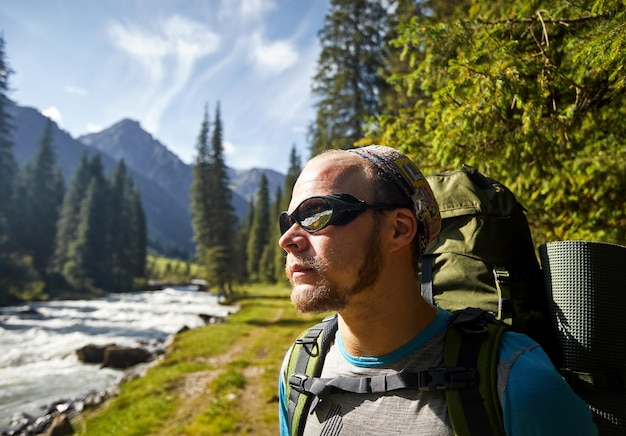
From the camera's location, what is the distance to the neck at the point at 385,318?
5.53 ft

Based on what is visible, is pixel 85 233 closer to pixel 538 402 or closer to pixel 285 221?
pixel 285 221

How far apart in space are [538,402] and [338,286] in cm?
81

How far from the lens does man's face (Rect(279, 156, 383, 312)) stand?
1.65 metres

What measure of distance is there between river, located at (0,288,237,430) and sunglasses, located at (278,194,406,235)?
1225cm

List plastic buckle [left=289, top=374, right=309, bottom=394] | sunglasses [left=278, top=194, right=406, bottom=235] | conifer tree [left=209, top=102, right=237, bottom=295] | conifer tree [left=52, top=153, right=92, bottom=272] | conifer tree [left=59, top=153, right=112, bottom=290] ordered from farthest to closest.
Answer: conifer tree [left=52, top=153, right=92, bottom=272], conifer tree [left=59, top=153, right=112, bottom=290], conifer tree [left=209, top=102, right=237, bottom=295], plastic buckle [left=289, top=374, right=309, bottom=394], sunglasses [left=278, top=194, right=406, bottom=235]

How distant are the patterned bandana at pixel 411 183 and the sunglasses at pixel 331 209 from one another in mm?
115

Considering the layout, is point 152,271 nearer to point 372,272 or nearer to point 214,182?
point 214,182

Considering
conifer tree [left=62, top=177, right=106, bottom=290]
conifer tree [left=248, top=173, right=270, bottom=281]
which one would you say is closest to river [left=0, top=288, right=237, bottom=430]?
conifer tree [left=62, top=177, right=106, bottom=290]

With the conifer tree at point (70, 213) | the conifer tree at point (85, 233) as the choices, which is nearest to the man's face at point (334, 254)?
the conifer tree at point (85, 233)

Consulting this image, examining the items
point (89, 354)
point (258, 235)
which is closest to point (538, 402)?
point (89, 354)

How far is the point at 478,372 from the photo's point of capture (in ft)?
4.62

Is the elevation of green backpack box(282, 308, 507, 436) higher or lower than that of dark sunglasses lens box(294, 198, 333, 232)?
lower

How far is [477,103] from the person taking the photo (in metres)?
3.21

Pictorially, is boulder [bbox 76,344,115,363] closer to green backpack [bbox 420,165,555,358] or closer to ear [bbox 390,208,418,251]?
green backpack [bbox 420,165,555,358]
